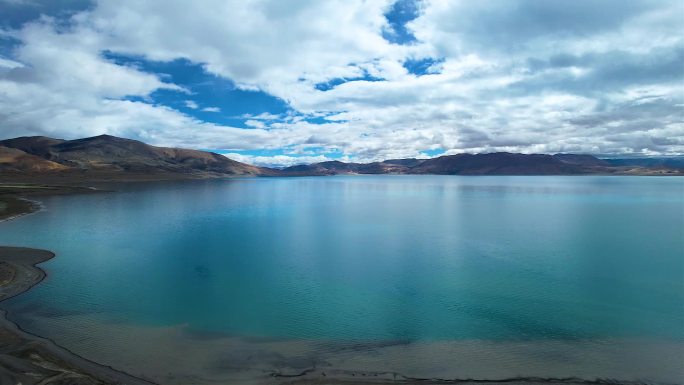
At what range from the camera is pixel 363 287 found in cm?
2280

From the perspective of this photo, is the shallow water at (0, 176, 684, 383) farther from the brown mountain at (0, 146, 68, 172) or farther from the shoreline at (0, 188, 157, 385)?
the brown mountain at (0, 146, 68, 172)

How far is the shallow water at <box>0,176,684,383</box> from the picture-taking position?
1609cm

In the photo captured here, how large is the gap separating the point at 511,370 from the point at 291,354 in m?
7.52

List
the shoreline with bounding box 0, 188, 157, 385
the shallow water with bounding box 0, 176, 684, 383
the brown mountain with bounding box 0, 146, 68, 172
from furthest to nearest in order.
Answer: the brown mountain with bounding box 0, 146, 68, 172 < the shallow water with bounding box 0, 176, 684, 383 < the shoreline with bounding box 0, 188, 157, 385

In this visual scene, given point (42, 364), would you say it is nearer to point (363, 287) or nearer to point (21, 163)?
point (363, 287)

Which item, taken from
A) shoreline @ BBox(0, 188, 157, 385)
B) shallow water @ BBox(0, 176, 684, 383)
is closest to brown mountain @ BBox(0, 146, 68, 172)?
shallow water @ BBox(0, 176, 684, 383)

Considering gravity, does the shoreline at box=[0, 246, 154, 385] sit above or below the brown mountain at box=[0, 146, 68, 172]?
below

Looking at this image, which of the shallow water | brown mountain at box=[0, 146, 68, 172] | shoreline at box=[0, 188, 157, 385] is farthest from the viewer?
brown mountain at box=[0, 146, 68, 172]

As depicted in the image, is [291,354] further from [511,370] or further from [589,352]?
[589,352]

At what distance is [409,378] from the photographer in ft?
42.0

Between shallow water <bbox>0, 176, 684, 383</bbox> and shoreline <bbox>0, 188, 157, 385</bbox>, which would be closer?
shoreline <bbox>0, 188, 157, 385</bbox>

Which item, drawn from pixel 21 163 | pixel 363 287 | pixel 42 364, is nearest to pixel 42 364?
pixel 42 364

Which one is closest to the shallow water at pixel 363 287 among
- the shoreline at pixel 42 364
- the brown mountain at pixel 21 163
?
the shoreline at pixel 42 364

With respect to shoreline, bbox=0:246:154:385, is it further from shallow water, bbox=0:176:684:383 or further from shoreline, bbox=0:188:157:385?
shallow water, bbox=0:176:684:383
